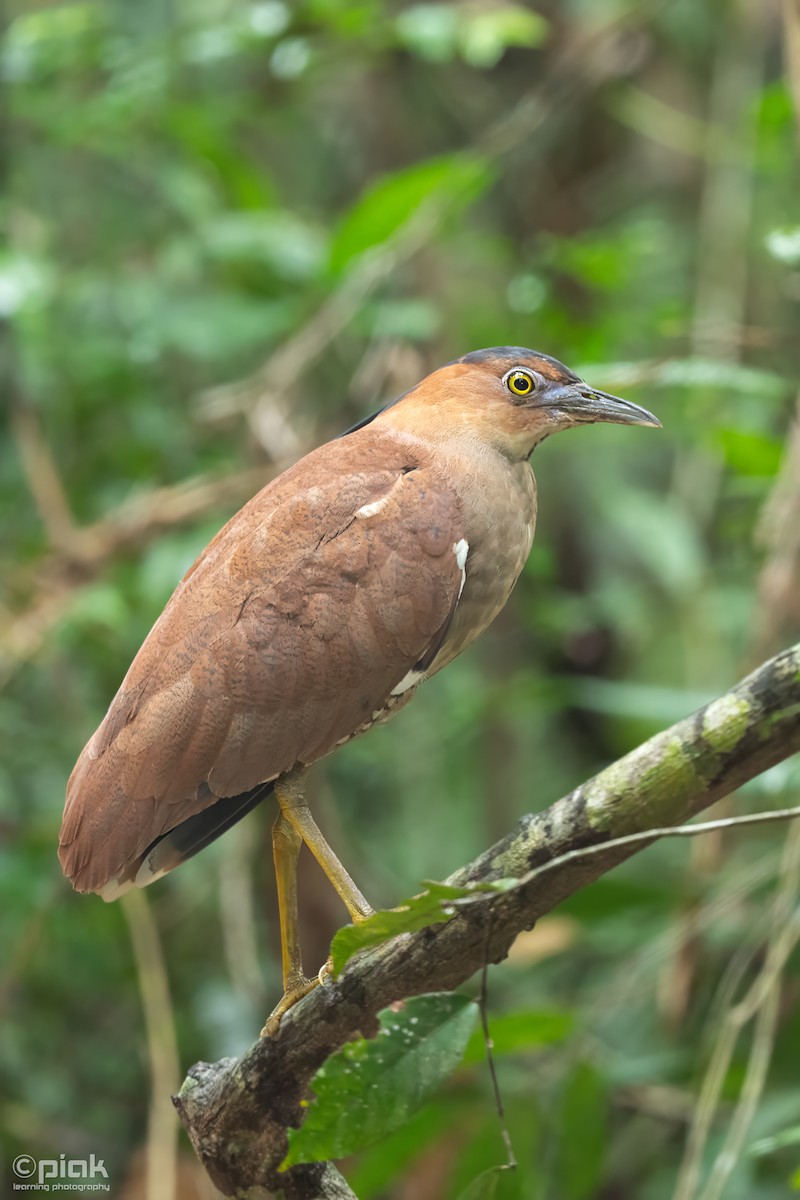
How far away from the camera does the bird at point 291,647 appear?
7.66ft

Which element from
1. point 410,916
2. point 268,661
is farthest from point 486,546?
point 410,916

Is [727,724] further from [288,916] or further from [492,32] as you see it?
[492,32]

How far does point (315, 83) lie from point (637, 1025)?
4054 millimetres

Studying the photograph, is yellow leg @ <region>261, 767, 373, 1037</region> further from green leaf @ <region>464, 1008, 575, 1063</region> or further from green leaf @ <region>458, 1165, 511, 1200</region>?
green leaf @ <region>464, 1008, 575, 1063</region>

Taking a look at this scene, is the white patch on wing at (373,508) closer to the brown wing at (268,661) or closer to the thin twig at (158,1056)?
the brown wing at (268,661)

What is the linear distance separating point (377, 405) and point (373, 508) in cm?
242

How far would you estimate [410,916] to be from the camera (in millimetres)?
1787

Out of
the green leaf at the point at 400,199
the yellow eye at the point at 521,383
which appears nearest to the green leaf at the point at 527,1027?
the yellow eye at the point at 521,383

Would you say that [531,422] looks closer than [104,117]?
Yes

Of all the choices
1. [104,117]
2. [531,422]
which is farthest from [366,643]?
[104,117]

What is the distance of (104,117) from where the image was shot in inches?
179

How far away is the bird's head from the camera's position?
8.64 feet

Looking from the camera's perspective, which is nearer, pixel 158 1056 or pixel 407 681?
pixel 407 681

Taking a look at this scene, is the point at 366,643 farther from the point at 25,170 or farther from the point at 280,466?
the point at 25,170
